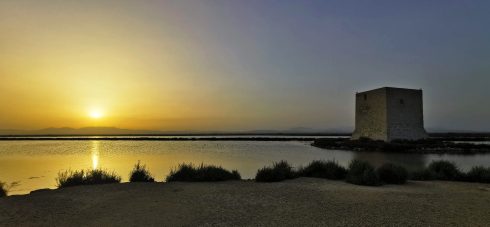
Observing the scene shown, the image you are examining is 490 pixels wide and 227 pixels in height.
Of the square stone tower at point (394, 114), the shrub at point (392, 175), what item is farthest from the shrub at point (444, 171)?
the square stone tower at point (394, 114)

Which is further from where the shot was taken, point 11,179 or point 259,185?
point 11,179

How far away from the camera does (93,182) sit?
924 cm

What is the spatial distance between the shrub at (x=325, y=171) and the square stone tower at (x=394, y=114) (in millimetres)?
20793

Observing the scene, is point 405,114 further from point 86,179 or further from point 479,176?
point 86,179

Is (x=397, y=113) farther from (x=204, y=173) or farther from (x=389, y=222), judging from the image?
(x=389, y=222)

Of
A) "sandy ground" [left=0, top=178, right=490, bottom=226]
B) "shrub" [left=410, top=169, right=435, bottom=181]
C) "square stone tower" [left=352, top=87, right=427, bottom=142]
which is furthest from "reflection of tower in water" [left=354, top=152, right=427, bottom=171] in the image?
"square stone tower" [left=352, top=87, right=427, bottom=142]

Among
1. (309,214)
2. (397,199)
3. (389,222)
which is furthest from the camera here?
(397,199)

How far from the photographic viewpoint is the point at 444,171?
10.3m

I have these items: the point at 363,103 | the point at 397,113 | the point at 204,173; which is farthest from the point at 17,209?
the point at 363,103

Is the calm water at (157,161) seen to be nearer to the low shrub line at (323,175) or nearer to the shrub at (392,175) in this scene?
the low shrub line at (323,175)

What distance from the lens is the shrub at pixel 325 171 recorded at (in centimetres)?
972

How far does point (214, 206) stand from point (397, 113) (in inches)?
1066

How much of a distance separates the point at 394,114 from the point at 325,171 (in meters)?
21.8

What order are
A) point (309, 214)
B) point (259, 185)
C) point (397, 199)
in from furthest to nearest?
point (259, 185) < point (397, 199) < point (309, 214)
